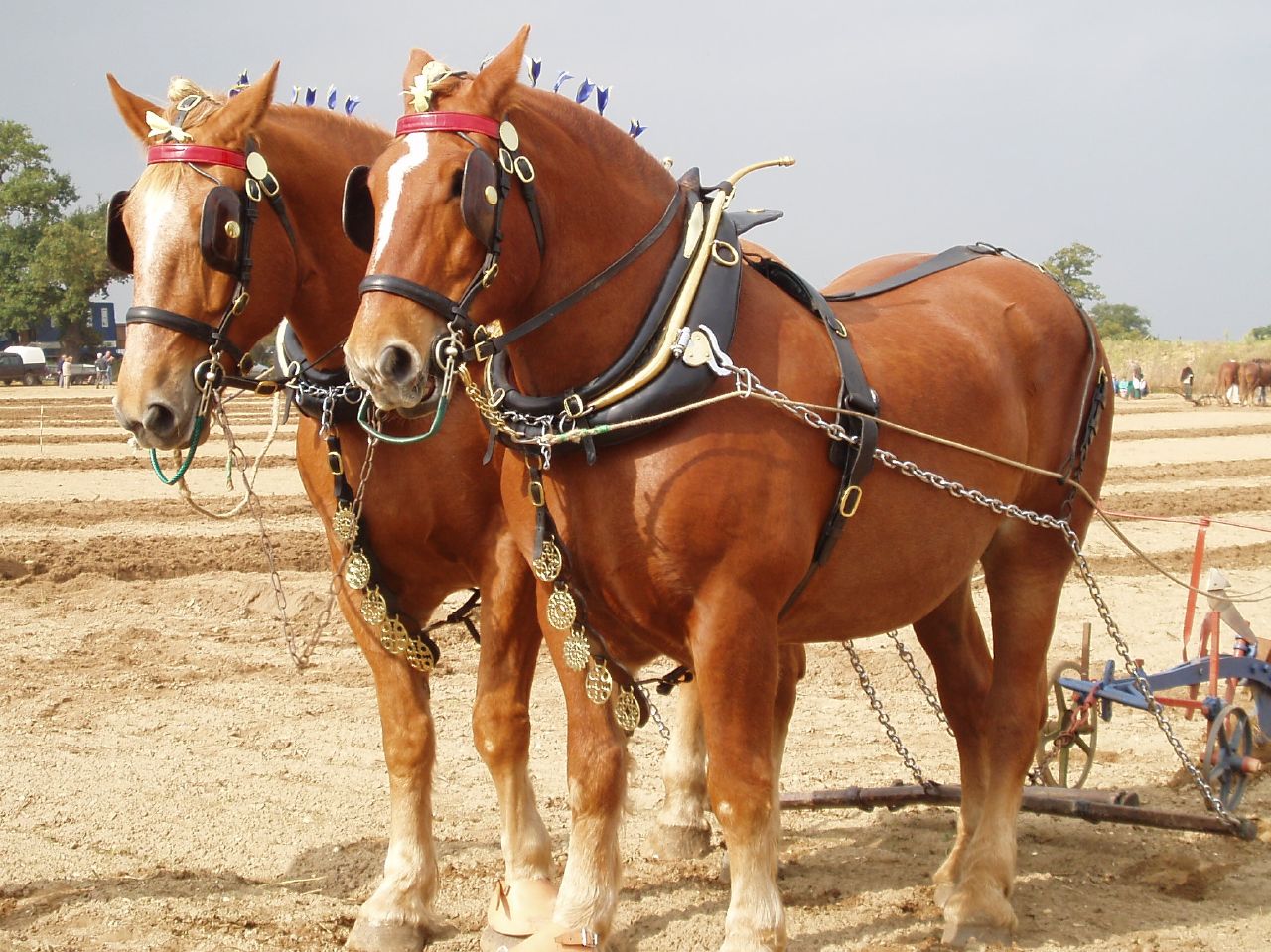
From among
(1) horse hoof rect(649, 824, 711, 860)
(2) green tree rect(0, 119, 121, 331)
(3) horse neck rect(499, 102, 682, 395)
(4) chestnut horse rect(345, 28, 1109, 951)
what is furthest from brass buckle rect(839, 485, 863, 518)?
(2) green tree rect(0, 119, 121, 331)

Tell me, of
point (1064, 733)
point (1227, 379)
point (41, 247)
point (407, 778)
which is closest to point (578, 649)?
point (407, 778)

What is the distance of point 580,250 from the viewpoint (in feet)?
11.4

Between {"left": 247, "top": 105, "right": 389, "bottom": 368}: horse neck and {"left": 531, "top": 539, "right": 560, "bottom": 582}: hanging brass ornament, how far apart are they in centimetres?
129

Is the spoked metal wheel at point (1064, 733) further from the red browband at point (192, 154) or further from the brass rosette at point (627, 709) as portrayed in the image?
the red browband at point (192, 154)

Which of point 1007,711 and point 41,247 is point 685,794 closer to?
point 1007,711

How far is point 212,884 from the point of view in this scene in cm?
486

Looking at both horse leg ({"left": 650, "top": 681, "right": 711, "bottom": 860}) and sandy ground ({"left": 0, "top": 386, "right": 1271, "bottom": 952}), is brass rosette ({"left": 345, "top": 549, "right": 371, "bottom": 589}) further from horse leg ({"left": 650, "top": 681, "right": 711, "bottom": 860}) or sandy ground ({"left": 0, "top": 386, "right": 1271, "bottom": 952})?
horse leg ({"left": 650, "top": 681, "right": 711, "bottom": 860})

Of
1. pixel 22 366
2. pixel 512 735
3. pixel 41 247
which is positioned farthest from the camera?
pixel 41 247

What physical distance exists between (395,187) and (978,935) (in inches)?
119

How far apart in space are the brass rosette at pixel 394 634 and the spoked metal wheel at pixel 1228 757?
10.3 ft

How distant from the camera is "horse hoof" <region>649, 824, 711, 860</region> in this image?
532cm

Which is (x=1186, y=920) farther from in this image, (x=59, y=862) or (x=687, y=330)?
(x=59, y=862)

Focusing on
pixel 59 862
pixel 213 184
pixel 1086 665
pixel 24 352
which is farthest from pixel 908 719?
pixel 24 352

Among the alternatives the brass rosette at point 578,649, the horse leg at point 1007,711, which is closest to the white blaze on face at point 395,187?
the brass rosette at point 578,649
